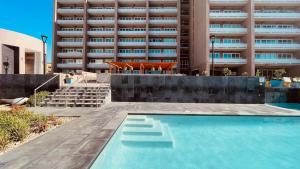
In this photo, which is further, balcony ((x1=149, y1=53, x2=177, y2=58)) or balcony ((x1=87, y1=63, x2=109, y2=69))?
balcony ((x1=87, y1=63, x2=109, y2=69))

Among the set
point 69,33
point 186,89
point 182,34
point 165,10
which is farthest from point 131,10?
point 186,89

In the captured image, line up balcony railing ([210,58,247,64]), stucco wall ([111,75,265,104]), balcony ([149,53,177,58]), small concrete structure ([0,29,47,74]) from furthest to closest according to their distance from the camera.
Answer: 1. balcony ([149,53,177,58])
2. balcony railing ([210,58,247,64])
3. small concrete structure ([0,29,47,74])
4. stucco wall ([111,75,265,104])

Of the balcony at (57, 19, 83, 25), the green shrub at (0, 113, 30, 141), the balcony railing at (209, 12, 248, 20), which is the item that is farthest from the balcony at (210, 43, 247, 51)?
the green shrub at (0, 113, 30, 141)

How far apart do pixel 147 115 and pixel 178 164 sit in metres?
5.89

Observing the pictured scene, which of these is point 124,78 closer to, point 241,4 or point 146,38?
point 146,38

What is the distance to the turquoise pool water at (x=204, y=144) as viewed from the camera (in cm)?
587

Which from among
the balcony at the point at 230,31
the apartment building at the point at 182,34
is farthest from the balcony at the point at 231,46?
the balcony at the point at 230,31

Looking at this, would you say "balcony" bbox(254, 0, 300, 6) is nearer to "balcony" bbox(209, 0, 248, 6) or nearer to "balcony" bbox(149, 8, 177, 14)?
"balcony" bbox(209, 0, 248, 6)

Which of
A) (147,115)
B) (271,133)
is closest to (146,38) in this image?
(147,115)

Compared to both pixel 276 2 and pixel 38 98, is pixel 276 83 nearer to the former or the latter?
pixel 276 2

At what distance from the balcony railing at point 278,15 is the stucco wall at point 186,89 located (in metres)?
27.5

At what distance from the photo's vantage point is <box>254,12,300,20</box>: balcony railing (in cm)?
3847

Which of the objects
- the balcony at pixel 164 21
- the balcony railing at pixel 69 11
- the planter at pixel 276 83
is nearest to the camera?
the planter at pixel 276 83

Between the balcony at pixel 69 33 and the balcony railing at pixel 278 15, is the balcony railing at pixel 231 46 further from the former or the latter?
the balcony at pixel 69 33
